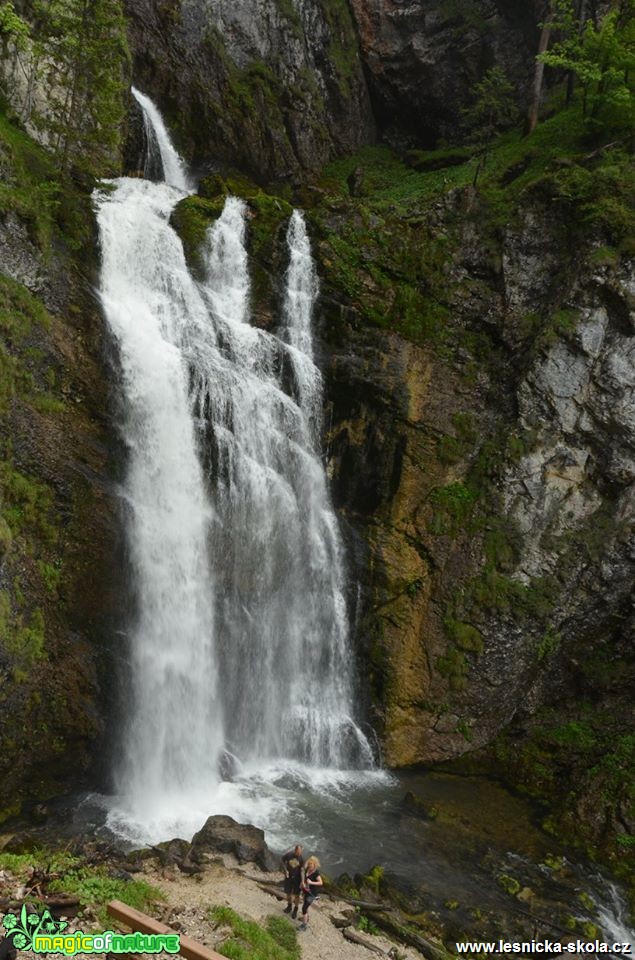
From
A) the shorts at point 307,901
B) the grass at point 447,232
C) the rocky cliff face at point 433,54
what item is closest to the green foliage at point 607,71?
the grass at point 447,232

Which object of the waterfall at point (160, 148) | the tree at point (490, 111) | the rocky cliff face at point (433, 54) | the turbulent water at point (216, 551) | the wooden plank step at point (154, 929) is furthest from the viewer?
Answer: the rocky cliff face at point (433, 54)

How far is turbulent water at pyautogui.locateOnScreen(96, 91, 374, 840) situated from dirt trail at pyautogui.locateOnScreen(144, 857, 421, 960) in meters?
2.18

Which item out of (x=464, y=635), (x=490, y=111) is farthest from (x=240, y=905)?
(x=490, y=111)

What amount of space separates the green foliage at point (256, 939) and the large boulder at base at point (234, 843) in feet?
5.60

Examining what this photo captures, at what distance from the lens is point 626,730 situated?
55.0ft

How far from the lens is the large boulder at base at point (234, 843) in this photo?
1093 cm

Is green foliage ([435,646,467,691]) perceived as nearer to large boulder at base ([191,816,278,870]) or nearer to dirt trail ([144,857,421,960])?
large boulder at base ([191,816,278,870])

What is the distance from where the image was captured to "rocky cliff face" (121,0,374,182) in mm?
26812

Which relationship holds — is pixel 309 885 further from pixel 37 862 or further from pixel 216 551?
pixel 216 551

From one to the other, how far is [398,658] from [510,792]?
413 centimetres

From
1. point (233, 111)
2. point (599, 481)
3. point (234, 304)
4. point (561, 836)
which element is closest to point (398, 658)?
point (561, 836)

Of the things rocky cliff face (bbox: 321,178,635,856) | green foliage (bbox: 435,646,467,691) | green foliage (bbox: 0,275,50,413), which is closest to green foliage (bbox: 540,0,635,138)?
rocky cliff face (bbox: 321,178,635,856)

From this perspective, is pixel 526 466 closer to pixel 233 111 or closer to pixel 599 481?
pixel 599 481

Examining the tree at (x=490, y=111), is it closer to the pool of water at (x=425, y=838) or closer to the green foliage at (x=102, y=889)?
the pool of water at (x=425, y=838)
